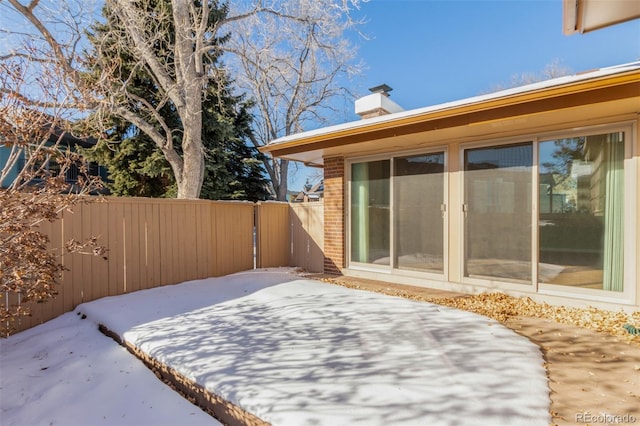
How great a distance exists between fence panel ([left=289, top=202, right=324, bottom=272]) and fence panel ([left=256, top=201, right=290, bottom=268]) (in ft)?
0.51

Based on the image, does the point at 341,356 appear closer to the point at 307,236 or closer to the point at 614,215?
the point at 614,215

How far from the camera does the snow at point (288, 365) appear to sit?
2.09 m

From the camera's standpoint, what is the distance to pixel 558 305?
415cm

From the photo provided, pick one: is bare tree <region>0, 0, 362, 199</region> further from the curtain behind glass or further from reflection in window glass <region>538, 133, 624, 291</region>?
the curtain behind glass

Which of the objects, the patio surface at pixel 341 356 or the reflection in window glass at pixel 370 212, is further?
the reflection in window glass at pixel 370 212

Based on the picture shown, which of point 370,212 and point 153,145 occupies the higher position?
point 153,145

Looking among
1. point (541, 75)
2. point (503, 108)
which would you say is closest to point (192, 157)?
point (503, 108)

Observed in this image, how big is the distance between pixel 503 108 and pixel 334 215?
3.51 m

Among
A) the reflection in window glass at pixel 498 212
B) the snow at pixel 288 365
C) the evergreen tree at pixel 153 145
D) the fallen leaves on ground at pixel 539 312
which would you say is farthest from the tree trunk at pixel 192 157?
the reflection in window glass at pixel 498 212

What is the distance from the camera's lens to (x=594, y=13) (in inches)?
114

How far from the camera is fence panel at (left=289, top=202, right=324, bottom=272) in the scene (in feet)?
22.6

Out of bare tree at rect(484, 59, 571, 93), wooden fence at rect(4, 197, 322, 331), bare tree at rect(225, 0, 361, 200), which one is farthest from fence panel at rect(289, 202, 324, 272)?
bare tree at rect(484, 59, 571, 93)

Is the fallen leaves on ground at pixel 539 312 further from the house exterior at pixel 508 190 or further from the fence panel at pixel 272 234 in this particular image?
the fence panel at pixel 272 234

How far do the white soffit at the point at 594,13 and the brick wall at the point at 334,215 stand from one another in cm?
400
